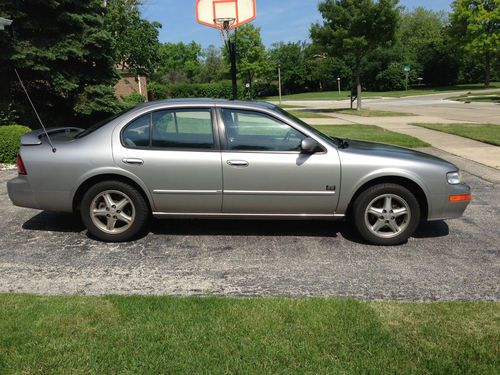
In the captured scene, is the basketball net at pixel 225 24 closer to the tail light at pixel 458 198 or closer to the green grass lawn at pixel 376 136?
the green grass lawn at pixel 376 136

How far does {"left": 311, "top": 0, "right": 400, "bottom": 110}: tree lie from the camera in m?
24.9

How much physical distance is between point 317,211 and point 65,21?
990 centimetres

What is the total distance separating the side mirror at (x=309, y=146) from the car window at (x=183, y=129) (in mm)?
922

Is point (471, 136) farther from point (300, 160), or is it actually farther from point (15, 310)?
point (15, 310)

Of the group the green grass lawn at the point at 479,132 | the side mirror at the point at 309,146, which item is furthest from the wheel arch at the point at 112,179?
the green grass lawn at the point at 479,132

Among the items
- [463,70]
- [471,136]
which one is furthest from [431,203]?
[463,70]

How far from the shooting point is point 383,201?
4.66m

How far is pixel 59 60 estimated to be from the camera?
1189 centimetres

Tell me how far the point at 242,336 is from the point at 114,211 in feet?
7.73

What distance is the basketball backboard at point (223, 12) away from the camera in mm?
11952

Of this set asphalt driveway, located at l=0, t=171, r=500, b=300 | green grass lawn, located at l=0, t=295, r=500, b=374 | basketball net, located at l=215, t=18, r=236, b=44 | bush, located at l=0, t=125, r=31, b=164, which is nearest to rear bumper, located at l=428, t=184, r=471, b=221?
asphalt driveway, located at l=0, t=171, r=500, b=300

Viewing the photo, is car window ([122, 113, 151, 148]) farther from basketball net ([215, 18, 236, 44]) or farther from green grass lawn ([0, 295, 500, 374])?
basketball net ([215, 18, 236, 44])

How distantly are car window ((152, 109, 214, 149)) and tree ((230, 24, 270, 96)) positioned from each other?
56.4m

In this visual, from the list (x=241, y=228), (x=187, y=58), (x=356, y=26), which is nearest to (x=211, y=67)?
(x=187, y=58)
